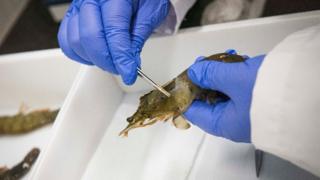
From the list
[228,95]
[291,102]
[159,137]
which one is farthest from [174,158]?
[291,102]

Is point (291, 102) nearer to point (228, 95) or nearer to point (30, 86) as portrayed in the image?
point (228, 95)

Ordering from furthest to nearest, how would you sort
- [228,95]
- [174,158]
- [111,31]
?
[174,158] → [111,31] → [228,95]

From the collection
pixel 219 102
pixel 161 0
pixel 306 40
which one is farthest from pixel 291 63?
pixel 161 0

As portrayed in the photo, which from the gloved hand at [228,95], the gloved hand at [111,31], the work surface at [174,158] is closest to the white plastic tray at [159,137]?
the work surface at [174,158]

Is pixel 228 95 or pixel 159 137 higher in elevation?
pixel 228 95

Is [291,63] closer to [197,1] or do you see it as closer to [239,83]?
[239,83]

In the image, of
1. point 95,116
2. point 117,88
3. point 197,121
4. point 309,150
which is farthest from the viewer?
point 117,88

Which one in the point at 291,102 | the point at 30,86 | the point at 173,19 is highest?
the point at 291,102
